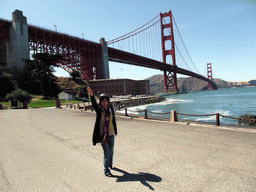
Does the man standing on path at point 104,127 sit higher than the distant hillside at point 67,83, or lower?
lower

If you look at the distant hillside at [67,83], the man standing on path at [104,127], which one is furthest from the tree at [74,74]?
the man standing on path at [104,127]

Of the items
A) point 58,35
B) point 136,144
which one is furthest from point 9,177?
point 58,35

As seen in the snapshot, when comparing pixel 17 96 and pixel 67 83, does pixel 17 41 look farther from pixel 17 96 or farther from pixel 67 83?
pixel 67 83

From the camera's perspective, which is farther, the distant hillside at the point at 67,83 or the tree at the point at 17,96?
the distant hillside at the point at 67,83

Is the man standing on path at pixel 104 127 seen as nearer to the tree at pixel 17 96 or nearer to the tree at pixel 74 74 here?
the tree at pixel 17 96

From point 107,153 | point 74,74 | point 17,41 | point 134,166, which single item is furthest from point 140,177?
point 74,74

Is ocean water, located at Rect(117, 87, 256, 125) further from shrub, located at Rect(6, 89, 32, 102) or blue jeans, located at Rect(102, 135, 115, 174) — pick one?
shrub, located at Rect(6, 89, 32, 102)

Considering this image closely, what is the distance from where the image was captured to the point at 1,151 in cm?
516

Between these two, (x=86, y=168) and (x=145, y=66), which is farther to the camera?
(x=145, y=66)

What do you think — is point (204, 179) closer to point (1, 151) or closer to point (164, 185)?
point (164, 185)

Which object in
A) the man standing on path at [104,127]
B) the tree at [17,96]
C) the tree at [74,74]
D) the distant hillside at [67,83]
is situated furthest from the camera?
the tree at [74,74]

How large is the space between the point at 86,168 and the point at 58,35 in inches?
2431

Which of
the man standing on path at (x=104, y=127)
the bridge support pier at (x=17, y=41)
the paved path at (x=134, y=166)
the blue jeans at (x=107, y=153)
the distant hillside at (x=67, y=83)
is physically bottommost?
the paved path at (x=134, y=166)

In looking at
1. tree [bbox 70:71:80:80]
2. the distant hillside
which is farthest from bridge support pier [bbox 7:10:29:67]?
tree [bbox 70:71:80:80]
